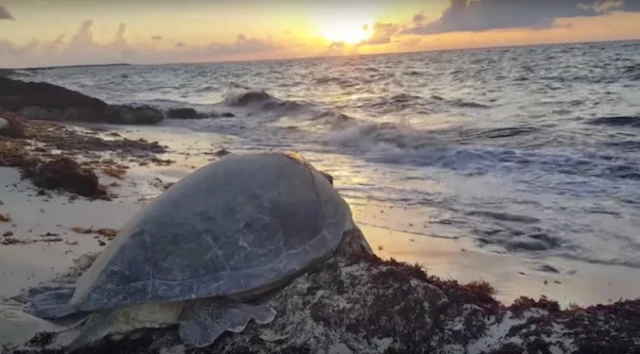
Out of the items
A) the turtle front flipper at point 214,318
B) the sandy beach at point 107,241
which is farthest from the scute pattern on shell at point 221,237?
the sandy beach at point 107,241

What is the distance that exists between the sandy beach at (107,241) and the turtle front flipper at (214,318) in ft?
4.78

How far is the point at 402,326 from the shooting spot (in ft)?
12.5

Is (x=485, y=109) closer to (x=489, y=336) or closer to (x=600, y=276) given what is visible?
(x=600, y=276)

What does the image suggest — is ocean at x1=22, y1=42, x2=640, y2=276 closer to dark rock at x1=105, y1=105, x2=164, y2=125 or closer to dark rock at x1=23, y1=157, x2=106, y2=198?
dark rock at x1=105, y1=105, x2=164, y2=125

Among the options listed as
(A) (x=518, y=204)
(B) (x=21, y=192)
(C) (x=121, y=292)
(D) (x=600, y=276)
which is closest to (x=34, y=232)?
(B) (x=21, y=192)

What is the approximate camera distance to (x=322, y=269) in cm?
428

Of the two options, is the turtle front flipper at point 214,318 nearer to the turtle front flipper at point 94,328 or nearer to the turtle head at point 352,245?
the turtle front flipper at point 94,328

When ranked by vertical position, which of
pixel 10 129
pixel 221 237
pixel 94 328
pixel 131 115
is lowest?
pixel 131 115

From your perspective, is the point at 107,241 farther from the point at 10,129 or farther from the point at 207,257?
the point at 10,129

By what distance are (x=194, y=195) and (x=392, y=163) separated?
26.5 ft

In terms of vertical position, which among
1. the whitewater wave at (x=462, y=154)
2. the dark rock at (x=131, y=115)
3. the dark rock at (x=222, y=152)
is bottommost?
the whitewater wave at (x=462, y=154)

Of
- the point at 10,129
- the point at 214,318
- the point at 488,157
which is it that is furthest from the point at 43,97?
the point at 214,318

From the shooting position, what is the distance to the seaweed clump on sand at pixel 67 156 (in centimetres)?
744

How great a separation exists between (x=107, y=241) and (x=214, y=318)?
236cm
